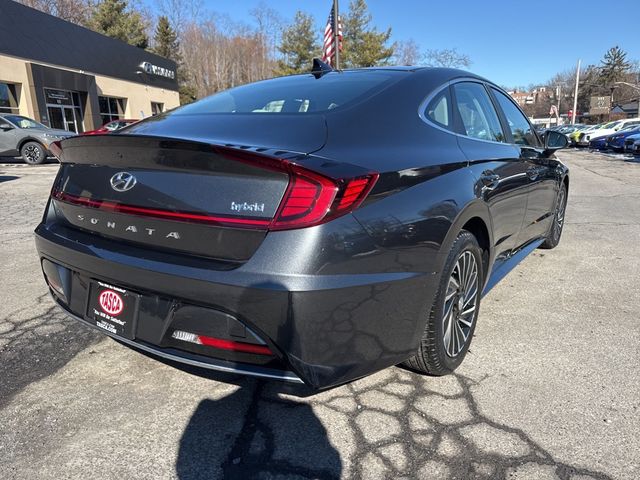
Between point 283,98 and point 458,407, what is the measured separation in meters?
1.83

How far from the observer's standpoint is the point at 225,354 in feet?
6.13

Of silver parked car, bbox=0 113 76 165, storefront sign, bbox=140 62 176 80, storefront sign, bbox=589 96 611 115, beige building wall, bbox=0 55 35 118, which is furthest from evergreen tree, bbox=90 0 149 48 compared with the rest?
storefront sign, bbox=589 96 611 115

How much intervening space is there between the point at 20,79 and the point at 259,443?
24.7 metres

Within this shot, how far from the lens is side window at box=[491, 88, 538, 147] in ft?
12.0

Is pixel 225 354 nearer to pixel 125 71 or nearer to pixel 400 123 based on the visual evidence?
pixel 400 123

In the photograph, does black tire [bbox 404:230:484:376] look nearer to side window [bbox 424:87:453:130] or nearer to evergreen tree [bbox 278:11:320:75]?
side window [bbox 424:87:453:130]

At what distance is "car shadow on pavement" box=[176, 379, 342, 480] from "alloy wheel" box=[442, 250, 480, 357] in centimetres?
82

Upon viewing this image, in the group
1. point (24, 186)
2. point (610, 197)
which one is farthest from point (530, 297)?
point (24, 186)

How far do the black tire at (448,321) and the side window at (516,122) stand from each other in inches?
59.4

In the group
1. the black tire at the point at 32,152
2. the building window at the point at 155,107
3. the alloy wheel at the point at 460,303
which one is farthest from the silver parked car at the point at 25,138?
the building window at the point at 155,107

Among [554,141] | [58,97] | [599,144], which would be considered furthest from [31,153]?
[599,144]

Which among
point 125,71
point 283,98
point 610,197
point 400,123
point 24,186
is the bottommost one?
point 610,197

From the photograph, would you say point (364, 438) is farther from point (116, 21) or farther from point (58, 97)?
point (116, 21)

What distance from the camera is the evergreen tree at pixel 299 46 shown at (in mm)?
41062
